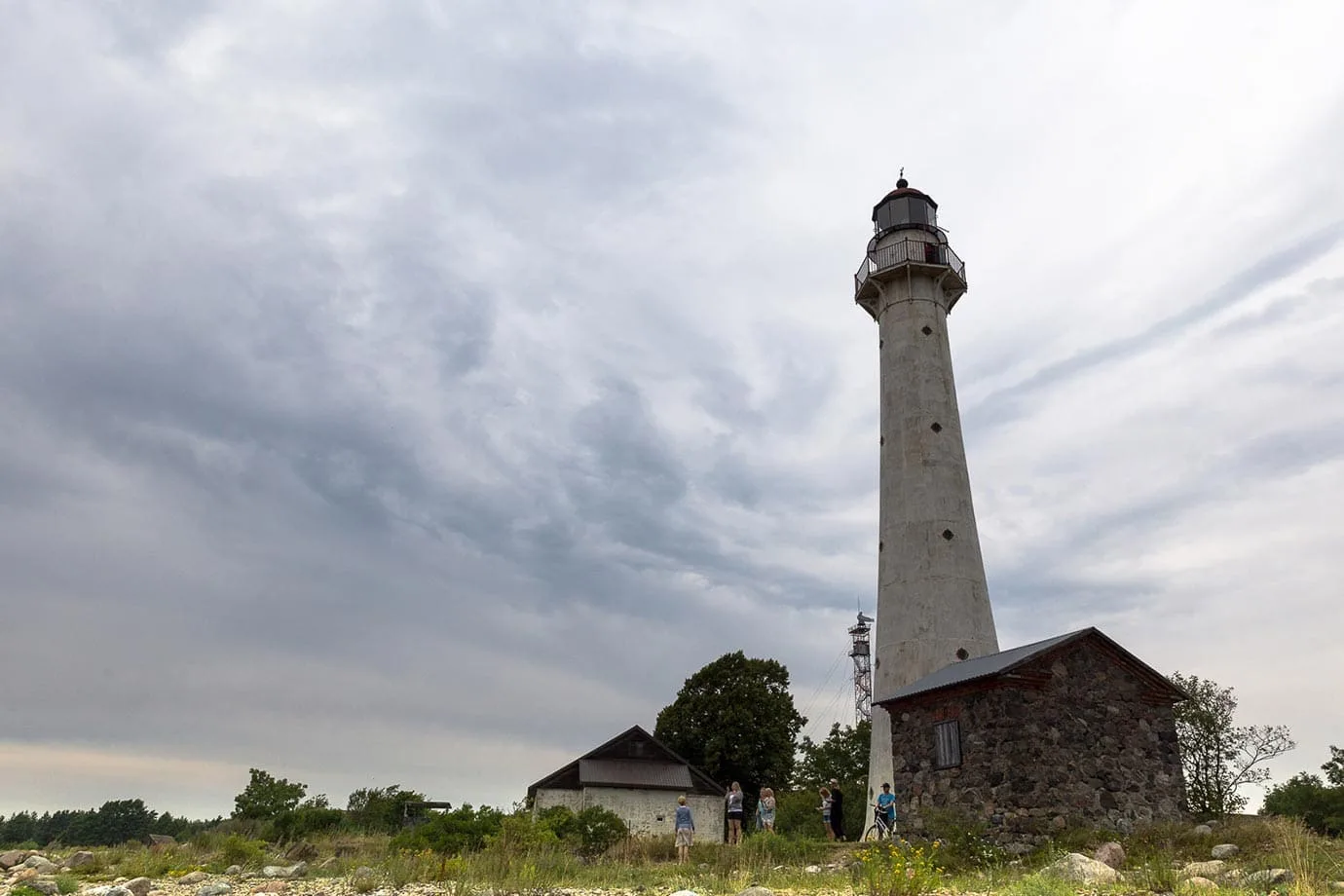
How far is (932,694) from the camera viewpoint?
1923 centimetres

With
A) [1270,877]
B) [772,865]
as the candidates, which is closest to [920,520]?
[772,865]

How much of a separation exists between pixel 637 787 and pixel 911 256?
22910mm

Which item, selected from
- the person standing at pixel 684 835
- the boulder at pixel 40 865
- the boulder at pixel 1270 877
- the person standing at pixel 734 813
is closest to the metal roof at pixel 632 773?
the person standing at pixel 734 813

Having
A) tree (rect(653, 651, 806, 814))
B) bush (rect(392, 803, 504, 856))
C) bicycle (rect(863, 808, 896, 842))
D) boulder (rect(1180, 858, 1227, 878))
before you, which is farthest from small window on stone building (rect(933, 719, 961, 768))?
tree (rect(653, 651, 806, 814))

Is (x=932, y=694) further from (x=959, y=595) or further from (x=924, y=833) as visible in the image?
(x=959, y=595)

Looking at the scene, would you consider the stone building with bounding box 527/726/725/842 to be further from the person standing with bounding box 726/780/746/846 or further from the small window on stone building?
the small window on stone building

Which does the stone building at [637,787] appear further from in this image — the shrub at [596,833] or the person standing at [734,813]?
the person standing at [734,813]

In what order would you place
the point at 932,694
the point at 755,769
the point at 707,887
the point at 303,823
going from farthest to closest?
1. the point at 755,769
2. the point at 303,823
3. the point at 932,694
4. the point at 707,887

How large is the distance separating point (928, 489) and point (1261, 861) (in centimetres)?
1571

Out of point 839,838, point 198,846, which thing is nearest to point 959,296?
point 839,838

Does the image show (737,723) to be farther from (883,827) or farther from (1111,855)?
(1111,855)

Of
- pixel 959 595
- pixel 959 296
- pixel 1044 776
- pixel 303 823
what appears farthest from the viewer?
pixel 959 296

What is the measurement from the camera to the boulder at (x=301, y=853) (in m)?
18.9

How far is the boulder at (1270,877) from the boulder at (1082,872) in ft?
4.75
